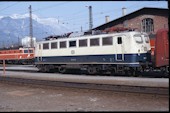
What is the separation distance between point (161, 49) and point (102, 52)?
4.86 meters

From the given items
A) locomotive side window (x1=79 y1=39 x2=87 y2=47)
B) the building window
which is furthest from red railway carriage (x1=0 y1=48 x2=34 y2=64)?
locomotive side window (x1=79 y1=39 x2=87 y2=47)

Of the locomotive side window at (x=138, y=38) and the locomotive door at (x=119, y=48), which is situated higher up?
the locomotive side window at (x=138, y=38)

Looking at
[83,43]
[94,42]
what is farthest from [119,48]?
[83,43]

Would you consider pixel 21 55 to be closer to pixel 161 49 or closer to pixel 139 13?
pixel 139 13

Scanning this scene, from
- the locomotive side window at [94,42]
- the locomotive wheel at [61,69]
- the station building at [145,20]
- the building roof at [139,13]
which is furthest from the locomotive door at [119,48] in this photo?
the station building at [145,20]

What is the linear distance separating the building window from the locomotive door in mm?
23097

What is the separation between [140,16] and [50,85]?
29.4m

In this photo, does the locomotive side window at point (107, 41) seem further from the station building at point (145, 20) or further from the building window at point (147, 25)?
the building window at point (147, 25)

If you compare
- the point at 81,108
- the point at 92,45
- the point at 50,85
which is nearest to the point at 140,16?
the point at 92,45

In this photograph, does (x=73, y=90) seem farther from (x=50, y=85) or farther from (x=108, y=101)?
(x=108, y=101)

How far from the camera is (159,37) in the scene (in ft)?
66.9

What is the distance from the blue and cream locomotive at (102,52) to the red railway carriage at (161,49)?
4.74 ft

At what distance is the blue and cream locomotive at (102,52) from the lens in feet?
71.5

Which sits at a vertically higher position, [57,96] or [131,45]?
[131,45]
